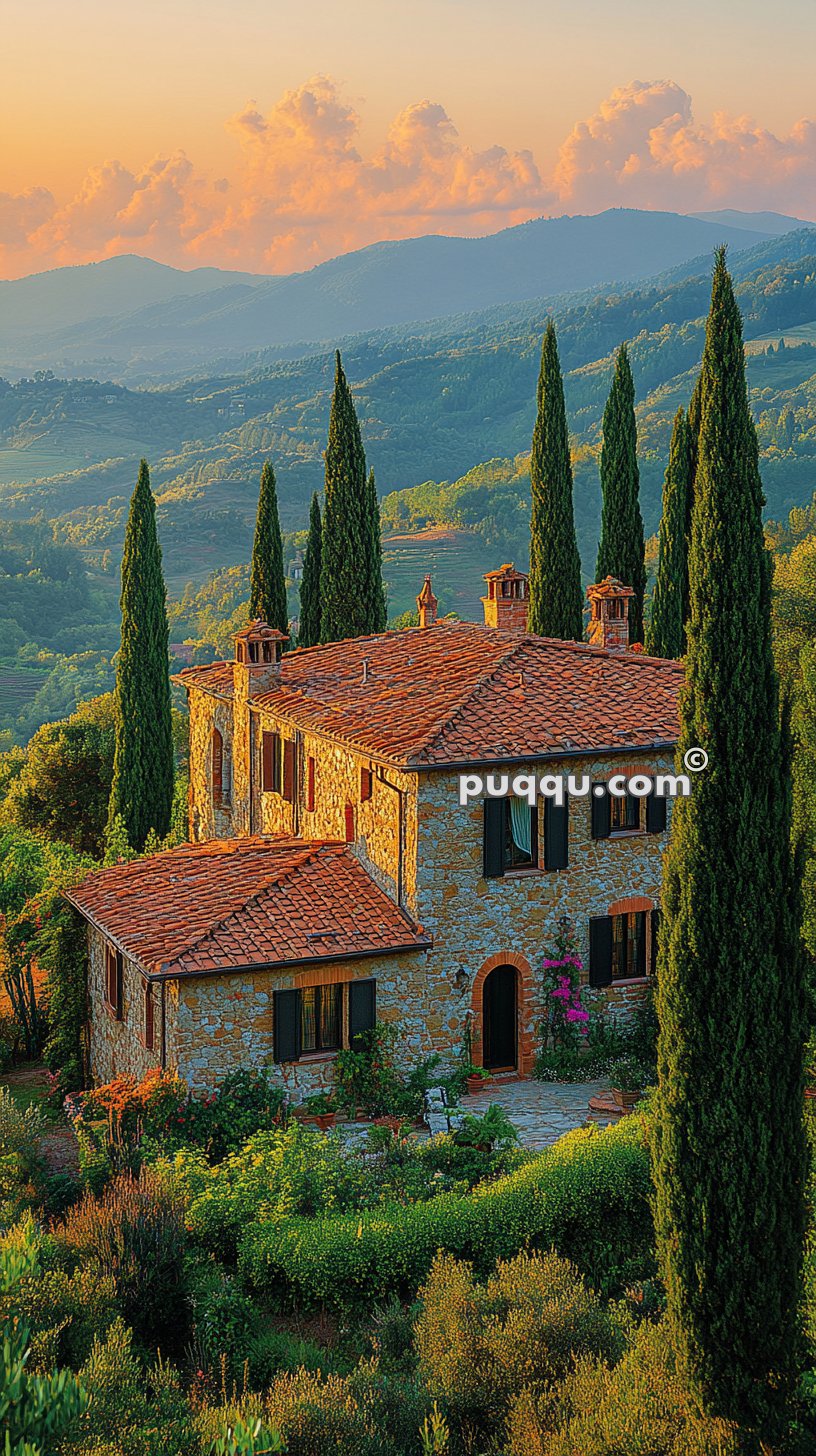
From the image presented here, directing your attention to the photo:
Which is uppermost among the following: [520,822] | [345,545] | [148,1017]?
[345,545]

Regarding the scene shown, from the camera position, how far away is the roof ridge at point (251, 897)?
18.9 m

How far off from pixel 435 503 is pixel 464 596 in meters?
23.0

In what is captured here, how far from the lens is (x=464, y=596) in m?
96.1

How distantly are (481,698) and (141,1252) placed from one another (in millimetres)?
10470

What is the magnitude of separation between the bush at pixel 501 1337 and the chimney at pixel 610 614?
15.9 m

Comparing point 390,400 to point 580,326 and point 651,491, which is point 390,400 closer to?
point 580,326

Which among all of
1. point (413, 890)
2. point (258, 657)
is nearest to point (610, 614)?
point (258, 657)

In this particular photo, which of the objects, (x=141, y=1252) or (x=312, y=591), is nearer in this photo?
(x=141, y=1252)

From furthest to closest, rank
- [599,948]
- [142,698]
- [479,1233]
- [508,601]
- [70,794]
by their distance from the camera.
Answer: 1. [70,794]
2. [142,698]
3. [508,601]
4. [599,948]
5. [479,1233]

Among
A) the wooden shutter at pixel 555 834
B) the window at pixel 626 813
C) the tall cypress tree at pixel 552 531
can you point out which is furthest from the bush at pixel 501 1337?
the tall cypress tree at pixel 552 531

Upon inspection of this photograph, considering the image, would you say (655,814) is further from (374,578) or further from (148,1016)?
(374,578)

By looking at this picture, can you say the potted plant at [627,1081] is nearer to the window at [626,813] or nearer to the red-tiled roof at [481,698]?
the window at [626,813]

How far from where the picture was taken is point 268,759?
2683 cm

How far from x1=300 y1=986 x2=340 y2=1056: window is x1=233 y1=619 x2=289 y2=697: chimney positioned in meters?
8.24
